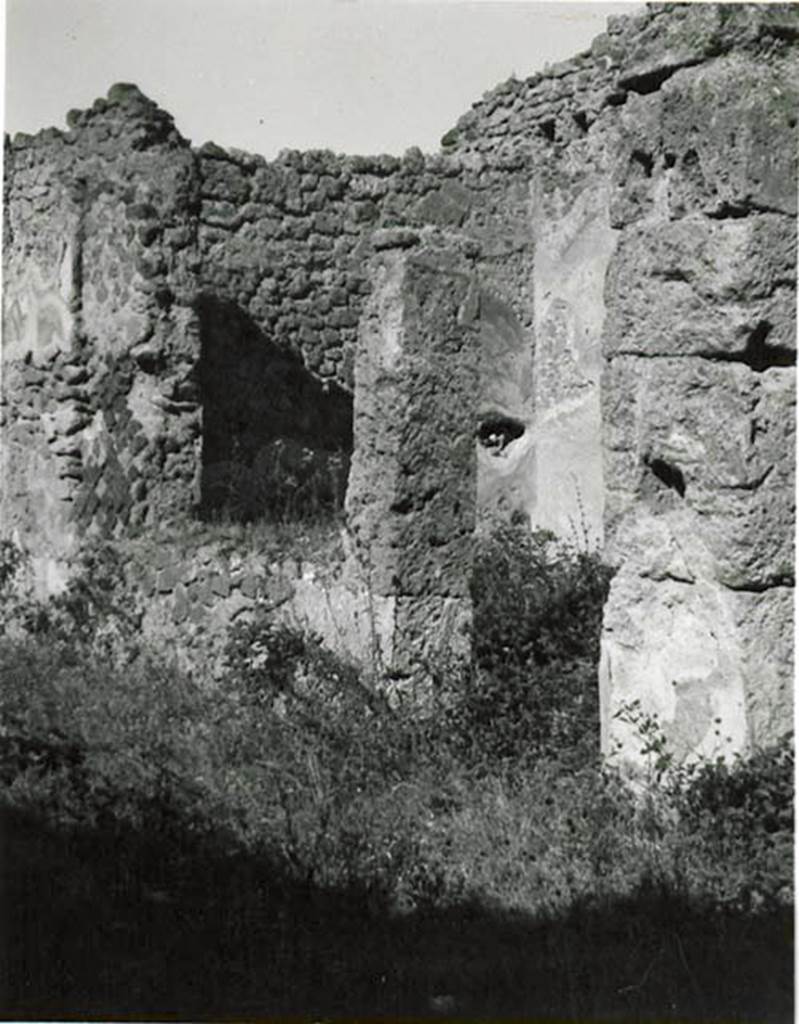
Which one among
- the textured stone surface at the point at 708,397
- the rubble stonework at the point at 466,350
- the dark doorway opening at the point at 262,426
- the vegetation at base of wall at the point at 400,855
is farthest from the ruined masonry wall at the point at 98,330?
the textured stone surface at the point at 708,397

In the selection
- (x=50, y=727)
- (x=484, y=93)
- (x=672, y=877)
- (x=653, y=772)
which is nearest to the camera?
(x=672, y=877)

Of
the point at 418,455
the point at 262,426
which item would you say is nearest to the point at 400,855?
the point at 418,455

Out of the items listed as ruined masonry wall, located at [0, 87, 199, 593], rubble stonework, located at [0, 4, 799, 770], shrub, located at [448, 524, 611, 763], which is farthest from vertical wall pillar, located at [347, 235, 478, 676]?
ruined masonry wall, located at [0, 87, 199, 593]

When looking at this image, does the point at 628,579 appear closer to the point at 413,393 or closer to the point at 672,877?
the point at 672,877

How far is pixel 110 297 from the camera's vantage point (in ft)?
34.2

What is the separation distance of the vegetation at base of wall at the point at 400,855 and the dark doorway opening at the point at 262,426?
3367mm

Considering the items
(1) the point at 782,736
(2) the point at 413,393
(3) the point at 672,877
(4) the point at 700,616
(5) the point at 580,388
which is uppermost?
(5) the point at 580,388

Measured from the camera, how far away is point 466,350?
782 cm

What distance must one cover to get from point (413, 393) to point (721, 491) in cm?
262

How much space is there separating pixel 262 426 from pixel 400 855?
6.60 m

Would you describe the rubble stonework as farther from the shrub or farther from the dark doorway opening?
the shrub

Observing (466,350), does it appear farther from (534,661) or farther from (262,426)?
(262,426)

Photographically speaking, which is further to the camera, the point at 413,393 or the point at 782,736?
the point at 413,393

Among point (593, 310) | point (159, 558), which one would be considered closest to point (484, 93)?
point (593, 310)
